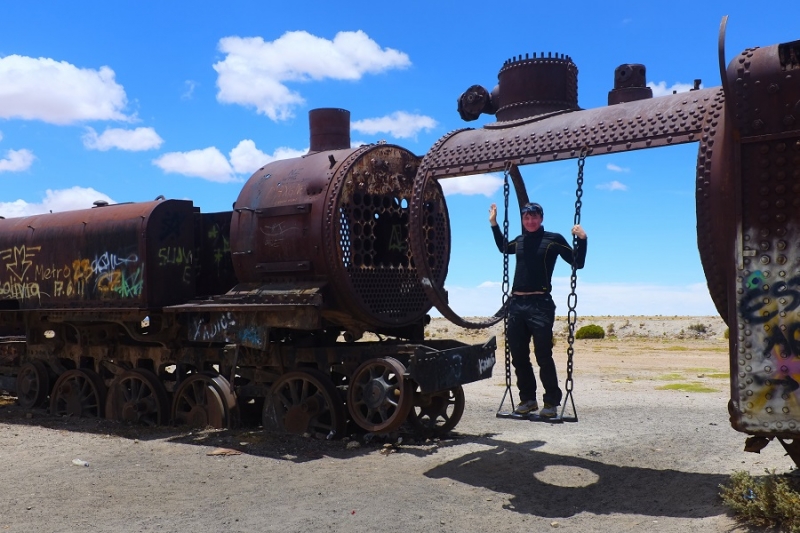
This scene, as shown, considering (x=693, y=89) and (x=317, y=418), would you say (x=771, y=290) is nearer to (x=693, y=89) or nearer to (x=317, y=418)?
(x=693, y=89)

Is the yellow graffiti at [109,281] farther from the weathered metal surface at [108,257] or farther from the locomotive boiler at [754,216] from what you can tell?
the locomotive boiler at [754,216]

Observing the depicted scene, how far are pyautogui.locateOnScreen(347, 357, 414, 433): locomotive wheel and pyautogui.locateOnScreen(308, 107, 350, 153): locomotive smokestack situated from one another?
10.9 feet

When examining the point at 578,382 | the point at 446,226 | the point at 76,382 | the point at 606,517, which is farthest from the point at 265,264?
the point at 578,382

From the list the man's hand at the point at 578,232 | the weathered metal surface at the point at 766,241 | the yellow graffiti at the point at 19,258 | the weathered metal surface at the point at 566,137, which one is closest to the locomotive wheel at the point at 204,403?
the weathered metal surface at the point at 566,137

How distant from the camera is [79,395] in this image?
1217 cm

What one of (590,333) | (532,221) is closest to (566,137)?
(532,221)

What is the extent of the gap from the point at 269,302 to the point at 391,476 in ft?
9.19

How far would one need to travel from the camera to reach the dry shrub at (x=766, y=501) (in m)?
5.62

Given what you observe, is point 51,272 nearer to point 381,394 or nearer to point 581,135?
point 381,394

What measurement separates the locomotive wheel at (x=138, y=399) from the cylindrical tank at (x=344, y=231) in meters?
2.21

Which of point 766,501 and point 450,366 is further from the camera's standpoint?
point 450,366

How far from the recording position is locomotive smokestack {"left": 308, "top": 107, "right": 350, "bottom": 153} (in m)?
10.9

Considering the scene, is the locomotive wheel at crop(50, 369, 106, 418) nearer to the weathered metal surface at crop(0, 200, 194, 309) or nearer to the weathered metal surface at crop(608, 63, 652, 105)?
the weathered metal surface at crop(0, 200, 194, 309)

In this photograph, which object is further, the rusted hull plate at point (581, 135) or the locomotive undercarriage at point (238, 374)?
the locomotive undercarriage at point (238, 374)
